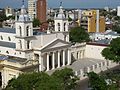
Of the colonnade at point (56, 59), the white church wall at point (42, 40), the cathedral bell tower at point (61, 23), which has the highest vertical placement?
the cathedral bell tower at point (61, 23)

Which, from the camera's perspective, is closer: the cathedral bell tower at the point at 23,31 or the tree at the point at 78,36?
the cathedral bell tower at the point at 23,31

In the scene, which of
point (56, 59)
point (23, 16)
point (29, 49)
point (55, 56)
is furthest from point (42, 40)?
point (23, 16)

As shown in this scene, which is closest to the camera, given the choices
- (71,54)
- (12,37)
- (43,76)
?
(43,76)

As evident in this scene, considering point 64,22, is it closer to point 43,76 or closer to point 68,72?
point 68,72

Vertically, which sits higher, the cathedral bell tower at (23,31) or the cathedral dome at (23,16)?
the cathedral dome at (23,16)

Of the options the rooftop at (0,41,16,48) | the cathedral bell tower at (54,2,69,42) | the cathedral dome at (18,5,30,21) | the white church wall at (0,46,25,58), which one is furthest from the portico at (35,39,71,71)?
the rooftop at (0,41,16,48)

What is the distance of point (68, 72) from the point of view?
3528cm

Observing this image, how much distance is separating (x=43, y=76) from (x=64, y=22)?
26.0 metres

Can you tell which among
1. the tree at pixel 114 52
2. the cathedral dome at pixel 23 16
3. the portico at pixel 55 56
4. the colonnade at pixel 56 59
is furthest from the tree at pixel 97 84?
the cathedral dome at pixel 23 16

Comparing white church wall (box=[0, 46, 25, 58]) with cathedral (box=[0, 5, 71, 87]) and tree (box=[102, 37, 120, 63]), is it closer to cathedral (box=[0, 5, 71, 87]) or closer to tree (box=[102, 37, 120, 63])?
cathedral (box=[0, 5, 71, 87])

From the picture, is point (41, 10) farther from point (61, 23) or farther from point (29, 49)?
point (29, 49)

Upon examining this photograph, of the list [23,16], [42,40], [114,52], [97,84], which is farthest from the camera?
[42,40]

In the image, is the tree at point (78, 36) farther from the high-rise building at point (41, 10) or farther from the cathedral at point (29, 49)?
the high-rise building at point (41, 10)

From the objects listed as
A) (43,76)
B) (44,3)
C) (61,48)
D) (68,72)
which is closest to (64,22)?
(61,48)
